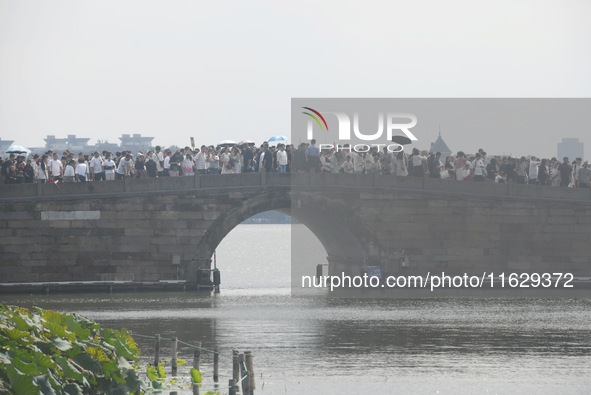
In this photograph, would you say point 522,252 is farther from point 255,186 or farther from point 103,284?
point 103,284

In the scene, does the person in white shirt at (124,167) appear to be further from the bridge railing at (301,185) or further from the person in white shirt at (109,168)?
the bridge railing at (301,185)

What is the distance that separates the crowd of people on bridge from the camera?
153ft

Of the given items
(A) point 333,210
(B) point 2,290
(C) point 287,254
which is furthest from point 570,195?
(C) point 287,254

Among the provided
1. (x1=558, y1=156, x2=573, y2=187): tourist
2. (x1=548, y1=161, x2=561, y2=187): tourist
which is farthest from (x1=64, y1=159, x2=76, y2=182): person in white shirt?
(x1=558, y1=156, x2=573, y2=187): tourist

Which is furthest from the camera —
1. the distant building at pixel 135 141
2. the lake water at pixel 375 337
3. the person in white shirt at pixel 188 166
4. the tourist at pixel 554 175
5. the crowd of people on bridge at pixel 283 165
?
the distant building at pixel 135 141

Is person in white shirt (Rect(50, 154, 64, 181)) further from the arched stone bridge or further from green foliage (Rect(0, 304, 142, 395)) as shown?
green foliage (Rect(0, 304, 142, 395))

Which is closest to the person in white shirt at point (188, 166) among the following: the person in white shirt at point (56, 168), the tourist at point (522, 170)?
the person in white shirt at point (56, 168)

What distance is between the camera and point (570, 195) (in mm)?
48375

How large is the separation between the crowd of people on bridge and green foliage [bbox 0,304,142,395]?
970 inches

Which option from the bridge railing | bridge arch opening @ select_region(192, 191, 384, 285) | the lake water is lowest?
the lake water

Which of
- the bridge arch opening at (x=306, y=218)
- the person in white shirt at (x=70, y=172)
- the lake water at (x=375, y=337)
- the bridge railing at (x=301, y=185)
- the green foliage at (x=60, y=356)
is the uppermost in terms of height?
the person in white shirt at (x=70, y=172)

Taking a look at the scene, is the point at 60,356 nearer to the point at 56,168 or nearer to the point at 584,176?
the point at 56,168

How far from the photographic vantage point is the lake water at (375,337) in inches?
1102

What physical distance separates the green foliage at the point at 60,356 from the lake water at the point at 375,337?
18.9 ft
